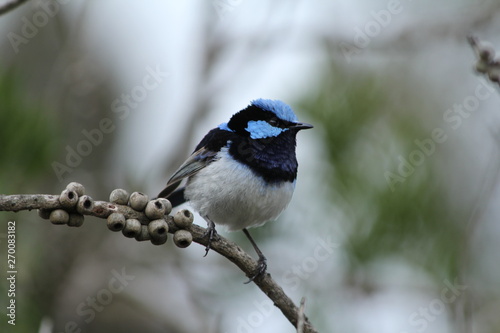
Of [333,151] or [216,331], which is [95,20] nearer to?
[333,151]

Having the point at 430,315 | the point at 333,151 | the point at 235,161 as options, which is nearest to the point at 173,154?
the point at 235,161

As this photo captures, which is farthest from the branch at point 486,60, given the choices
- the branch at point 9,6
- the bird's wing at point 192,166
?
the bird's wing at point 192,166

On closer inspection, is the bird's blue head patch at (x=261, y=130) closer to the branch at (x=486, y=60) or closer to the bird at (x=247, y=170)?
the bird at (x=247, y=170)

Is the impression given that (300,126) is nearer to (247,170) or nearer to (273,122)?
(273,122)

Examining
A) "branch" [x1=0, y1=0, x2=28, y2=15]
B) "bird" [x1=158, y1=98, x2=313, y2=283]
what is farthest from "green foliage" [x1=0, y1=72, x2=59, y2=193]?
"branch" [x1=0, y1=0, x2=28, y2=15]

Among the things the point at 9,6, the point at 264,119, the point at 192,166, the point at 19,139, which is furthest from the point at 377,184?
the point at 9,6

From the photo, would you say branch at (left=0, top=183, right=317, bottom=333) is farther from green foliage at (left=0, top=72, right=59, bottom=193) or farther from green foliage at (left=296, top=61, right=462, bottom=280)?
green foliage at (left=0, top=72, right=59, bottom=193)
